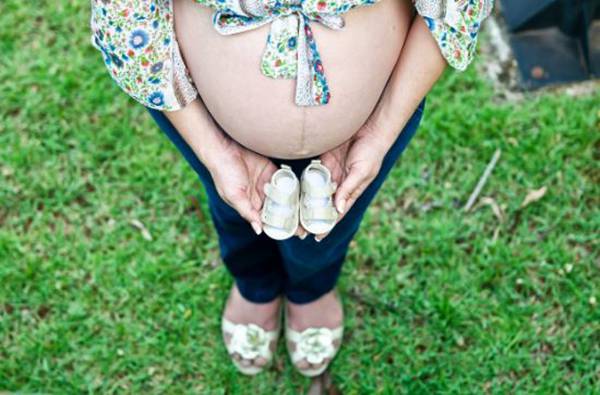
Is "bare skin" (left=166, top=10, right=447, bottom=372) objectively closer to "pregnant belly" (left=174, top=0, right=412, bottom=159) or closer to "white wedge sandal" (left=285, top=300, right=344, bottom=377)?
"pregnant belly" (left=174, top=0, right=412, bottom=159)

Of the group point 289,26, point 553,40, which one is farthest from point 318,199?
point 553,40

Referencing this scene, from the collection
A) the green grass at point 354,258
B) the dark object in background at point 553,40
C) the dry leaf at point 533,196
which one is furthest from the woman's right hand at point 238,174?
the dark object in background at point 553,40

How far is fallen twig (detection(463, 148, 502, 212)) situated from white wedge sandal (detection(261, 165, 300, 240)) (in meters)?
1.30

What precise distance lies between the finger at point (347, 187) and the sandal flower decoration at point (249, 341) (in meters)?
0.98

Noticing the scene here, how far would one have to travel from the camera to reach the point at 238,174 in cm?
168

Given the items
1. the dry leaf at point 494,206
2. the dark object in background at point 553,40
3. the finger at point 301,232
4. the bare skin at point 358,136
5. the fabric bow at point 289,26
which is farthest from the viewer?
the dark object in background at point 553,40

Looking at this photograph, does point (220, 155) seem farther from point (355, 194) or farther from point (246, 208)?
point (355, 194)

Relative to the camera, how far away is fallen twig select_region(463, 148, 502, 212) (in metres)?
2.81

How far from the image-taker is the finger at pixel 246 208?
166 cm

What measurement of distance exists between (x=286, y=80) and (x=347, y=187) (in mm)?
316

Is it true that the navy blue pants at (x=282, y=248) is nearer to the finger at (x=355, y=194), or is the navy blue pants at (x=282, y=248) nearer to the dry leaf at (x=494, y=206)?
the finger at (x=355, y=194)

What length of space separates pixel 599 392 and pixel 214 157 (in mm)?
1640

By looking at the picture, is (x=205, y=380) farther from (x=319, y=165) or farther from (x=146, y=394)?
(x=319, y=165)

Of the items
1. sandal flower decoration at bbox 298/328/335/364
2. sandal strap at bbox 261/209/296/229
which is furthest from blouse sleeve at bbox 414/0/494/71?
sandal flower decoration at bbox 298/328/335/364
